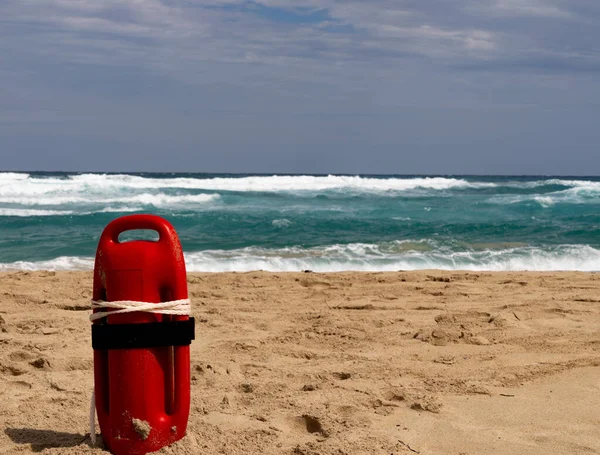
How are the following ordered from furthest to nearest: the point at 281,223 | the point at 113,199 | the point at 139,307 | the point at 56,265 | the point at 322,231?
the point at 113,199 → the point at 281,223 → the point at 322,231 → the point at 56,265 → the point at 139,307

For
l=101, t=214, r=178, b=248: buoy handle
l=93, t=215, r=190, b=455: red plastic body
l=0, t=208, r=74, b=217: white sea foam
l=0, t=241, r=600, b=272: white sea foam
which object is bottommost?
l=0, t=241, r=600, b=272: white sea foam

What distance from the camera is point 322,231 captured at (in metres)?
13.5

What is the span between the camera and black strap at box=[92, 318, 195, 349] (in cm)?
254

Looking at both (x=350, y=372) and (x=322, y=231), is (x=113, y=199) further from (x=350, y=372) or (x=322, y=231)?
(x=350, y=372)

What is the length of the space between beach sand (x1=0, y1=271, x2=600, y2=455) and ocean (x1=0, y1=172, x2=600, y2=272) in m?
3.07

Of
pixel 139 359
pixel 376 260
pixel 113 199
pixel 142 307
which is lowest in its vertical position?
pixel 376 260

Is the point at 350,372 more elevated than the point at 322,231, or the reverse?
the point at 350,372

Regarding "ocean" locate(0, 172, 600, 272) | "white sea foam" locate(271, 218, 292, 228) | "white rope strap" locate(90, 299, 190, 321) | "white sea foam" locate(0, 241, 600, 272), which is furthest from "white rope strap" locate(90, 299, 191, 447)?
"white sea foam" locate(271, 218, 292, 228)

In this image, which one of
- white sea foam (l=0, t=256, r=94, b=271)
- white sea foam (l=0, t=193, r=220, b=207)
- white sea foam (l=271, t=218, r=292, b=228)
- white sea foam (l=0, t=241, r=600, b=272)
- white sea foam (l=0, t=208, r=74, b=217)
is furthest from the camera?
white sea foam (l=0, t=193, r=220, b=207)

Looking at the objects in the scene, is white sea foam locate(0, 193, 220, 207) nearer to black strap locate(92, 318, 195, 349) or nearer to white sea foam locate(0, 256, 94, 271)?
white sea foam locate(0, 256, 94, 271)

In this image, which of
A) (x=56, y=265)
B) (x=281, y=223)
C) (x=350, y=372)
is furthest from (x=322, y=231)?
(x=350, y=372)

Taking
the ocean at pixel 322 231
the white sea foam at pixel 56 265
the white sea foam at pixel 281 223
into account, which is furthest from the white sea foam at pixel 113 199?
the white sea foam at pixel 56 265

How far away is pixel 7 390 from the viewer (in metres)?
3.40

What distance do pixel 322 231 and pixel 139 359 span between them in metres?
11.0
